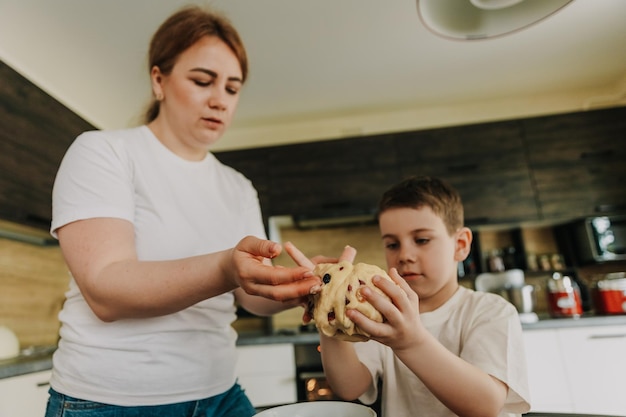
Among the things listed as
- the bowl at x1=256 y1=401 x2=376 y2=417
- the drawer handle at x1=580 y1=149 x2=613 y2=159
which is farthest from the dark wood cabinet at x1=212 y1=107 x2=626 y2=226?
the bowl at x1=256 y1=401 x2=376 y2=417

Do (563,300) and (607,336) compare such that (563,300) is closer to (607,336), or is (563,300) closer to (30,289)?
(607,336)

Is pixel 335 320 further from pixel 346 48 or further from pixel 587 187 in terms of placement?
pixel 587 187

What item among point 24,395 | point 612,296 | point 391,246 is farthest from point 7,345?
point 612,296

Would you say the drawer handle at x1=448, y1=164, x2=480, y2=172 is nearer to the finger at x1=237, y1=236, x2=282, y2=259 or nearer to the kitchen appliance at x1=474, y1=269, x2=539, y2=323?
the kitchen appliance at x1=474, y1=269, x2=539, y2=323

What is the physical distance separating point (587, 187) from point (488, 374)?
7.89 feet

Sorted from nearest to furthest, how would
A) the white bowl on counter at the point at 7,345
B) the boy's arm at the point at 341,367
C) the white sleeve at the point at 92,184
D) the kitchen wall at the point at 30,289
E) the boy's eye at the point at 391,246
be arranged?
the white sleeve at the point at 92,184, the boy's arm at the point at 341,367, the boy's eye at the point at 391,246, the white bowl on counter at the point at 7,345, the kitchen wall at the point at 30,289

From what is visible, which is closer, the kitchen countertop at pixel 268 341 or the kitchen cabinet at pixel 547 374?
the kitchen countertop at pixel 268 341

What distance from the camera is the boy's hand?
0.52 meters

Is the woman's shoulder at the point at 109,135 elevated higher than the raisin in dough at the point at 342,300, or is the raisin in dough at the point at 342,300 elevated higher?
the woman's shoulder at the point at 109,135

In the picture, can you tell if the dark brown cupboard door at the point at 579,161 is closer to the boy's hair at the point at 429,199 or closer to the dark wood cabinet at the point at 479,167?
the dark wood cabinet at the point at 479,167

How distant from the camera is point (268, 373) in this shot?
6.81 feet

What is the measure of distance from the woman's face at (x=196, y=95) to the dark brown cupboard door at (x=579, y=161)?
7.80 feet

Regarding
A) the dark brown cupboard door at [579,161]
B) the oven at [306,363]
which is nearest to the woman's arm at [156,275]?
the oven at [306,363]

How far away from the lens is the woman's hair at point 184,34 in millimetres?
885
